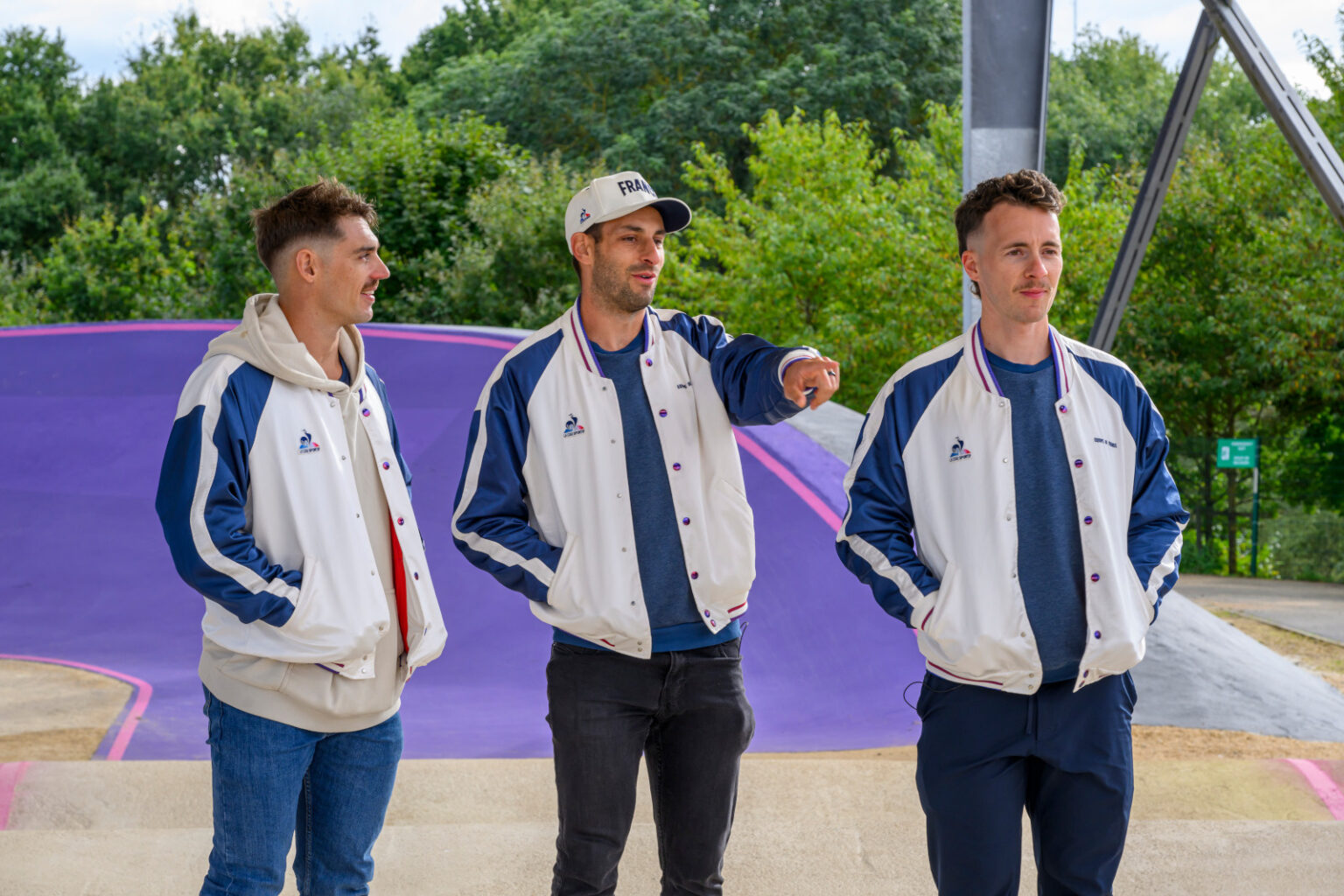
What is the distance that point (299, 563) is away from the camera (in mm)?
2525

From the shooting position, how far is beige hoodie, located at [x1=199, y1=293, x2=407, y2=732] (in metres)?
2.47

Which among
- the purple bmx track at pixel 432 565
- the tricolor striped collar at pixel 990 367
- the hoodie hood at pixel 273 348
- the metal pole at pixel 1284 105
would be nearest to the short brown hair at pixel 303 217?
the hoodie hood at pixel 273 348

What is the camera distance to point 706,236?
19.0 metres

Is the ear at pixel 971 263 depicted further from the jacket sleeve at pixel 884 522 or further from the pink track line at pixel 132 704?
the pink track line at pixel 132 704

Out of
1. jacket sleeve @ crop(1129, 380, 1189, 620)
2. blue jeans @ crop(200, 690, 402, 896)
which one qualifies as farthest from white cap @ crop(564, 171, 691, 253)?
blue jeans @ crop(200, 690, 402, 896)

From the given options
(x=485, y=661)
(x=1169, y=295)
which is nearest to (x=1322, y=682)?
(x=485, y=661)

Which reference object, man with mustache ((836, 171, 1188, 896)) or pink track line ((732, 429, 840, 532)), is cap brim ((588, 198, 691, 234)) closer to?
man with mustache ((836, 171, 1188, 896))

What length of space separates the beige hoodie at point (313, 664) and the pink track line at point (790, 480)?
4.60 metres

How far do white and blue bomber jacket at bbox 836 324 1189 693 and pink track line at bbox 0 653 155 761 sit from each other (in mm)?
4104

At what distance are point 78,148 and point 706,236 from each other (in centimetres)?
2243

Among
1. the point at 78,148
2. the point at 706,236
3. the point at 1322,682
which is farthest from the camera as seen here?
the point at 78,148

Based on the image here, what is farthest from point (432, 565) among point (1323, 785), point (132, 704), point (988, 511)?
point (988, 511)

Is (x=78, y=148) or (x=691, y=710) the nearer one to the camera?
(x=691, y=710)

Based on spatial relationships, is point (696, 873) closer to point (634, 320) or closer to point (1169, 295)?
point (634, 320)
